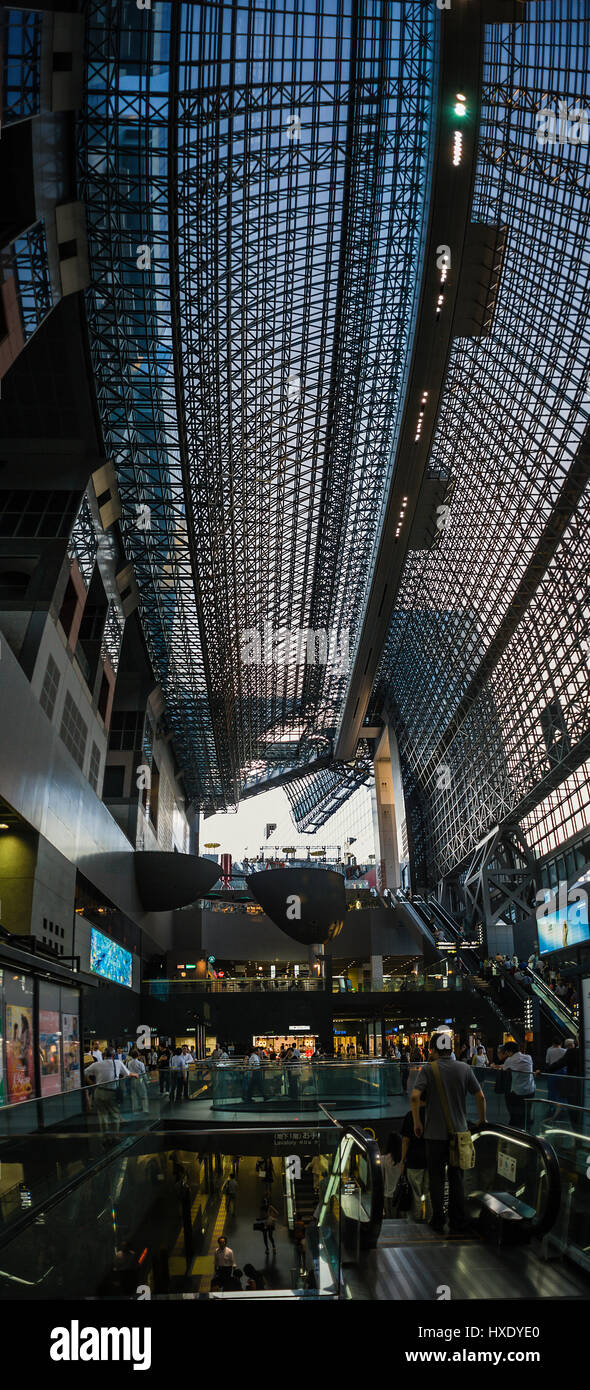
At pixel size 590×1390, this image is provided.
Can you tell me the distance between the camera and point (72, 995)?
901 inches

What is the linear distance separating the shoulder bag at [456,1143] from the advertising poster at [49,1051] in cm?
1330

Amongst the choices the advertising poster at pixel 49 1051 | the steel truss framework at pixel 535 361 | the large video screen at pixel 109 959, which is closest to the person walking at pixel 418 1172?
the advertising poster at pixel 49 1051

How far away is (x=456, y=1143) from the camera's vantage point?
712 cm

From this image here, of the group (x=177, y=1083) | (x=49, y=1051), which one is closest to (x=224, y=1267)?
(x=177, y=1083)

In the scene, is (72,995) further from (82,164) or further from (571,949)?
(571,949)

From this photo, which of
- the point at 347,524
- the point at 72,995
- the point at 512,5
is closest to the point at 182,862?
the point at 347,524

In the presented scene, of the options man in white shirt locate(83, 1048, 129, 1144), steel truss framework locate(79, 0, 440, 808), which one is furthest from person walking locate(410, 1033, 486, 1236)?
steel truss framework locate(79, 0, 440, 808)

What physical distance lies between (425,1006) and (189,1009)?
458 inches

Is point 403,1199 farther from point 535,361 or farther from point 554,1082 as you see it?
point 535,361

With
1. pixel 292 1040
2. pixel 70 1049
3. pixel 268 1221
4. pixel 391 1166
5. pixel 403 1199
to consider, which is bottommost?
pixel 292 1040

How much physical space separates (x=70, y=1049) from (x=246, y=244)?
23845 mm

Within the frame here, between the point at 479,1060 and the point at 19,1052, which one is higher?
the point at 19,1052

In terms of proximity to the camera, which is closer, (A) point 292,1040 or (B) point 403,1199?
(B) point 403,1199

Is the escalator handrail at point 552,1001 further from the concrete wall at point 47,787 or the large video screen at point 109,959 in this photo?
the concrete wall at point 47,787
